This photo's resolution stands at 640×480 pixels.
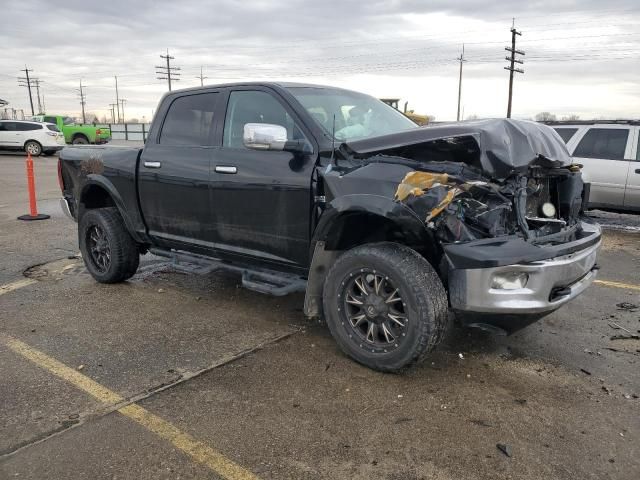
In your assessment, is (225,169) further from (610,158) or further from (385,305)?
(610,158)

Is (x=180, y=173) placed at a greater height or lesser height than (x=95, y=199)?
greater

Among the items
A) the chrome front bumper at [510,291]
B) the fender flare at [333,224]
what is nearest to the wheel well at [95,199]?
the fender flare at [333,224]

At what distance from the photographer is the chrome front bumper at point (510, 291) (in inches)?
124

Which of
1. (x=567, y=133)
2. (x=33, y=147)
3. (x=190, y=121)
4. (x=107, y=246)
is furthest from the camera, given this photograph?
(x=33, y=147)

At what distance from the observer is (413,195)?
330 centimetres

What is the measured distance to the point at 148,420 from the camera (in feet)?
10.0

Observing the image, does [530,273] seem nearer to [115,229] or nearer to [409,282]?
[409,282]

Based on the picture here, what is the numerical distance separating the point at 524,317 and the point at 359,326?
1.05m

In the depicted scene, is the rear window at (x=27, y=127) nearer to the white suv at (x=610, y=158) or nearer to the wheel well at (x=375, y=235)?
the white suv at (x=610, y=158)

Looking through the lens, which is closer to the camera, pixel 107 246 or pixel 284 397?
pixel 284 397

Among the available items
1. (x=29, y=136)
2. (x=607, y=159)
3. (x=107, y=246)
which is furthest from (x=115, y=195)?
(x=29, y=136)

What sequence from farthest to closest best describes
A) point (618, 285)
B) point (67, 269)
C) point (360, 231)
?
1. point (67, 269)
2. point (618, 285)
3. point (360, 231)

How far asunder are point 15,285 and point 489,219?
15.6ft

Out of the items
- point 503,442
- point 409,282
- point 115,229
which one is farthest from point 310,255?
point 115,229
